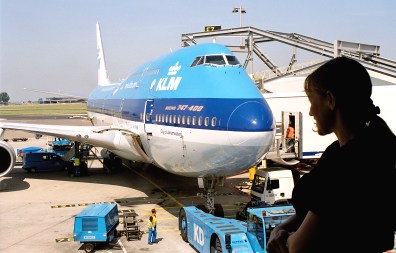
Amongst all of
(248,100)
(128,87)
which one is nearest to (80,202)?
(128,87)

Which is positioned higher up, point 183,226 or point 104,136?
point 104,136

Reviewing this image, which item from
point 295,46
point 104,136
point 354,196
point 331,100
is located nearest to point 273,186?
point 104,136

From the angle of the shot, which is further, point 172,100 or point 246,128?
point 172,100

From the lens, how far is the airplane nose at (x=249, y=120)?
43.9 feet

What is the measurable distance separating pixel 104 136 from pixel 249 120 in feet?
40.0

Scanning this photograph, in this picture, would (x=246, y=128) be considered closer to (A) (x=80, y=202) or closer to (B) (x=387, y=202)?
(B) (x=387, y=202)

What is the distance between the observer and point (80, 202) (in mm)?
22484

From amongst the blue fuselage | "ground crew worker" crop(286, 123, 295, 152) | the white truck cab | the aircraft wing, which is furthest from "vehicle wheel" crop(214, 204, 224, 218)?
"ground crew worker" crop(286, 123, 295, 152)

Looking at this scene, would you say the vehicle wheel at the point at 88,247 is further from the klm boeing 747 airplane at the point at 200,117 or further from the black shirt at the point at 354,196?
the black shirt at the point at 354,196

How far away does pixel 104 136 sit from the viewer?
925 inches

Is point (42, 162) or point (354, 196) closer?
point (354, 196)

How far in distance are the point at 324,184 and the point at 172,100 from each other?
1456 cm

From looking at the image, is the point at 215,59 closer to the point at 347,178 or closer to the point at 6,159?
the point at 347,178

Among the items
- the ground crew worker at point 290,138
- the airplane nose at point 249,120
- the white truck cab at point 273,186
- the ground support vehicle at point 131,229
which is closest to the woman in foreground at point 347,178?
the airplane nose at point 249,120
